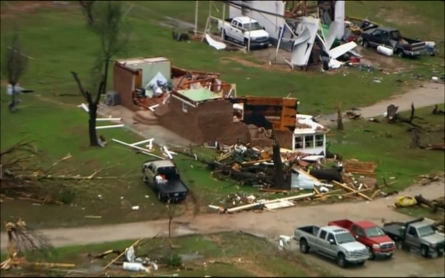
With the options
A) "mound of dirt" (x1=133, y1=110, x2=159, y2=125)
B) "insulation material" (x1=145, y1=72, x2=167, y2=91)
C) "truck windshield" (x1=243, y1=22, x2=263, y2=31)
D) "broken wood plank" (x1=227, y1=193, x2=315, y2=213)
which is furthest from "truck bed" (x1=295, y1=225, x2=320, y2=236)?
"truck windshield" (x1=243, y1=22, x2=263, y2=31)

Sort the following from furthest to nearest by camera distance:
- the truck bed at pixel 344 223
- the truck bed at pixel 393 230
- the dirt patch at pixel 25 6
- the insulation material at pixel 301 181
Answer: the dirt patch at pixel 25 6 < the insulation material at pixel 301 181 < the truck bed at pixel 393 230 < the truck bed at pixel 344 223

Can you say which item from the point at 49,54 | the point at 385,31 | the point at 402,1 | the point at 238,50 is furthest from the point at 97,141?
the point at 402,1

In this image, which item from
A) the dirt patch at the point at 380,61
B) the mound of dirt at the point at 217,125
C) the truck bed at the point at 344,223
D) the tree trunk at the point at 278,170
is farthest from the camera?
the dirt patch at the point at 380,61

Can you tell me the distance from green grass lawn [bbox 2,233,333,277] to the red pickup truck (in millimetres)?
2040

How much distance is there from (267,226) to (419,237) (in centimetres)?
499

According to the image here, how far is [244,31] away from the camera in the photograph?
68.9 m

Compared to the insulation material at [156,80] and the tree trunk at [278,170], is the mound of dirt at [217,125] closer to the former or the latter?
the tree trunk at [278,170]

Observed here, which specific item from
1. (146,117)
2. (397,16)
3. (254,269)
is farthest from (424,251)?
(397,16)

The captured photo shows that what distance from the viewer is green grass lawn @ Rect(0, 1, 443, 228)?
38.9 m

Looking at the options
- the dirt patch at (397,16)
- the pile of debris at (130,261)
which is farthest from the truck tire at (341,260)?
the dirt patch at (397,16)

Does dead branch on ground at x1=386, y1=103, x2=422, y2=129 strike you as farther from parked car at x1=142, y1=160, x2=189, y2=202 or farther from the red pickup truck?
the red pickup truck

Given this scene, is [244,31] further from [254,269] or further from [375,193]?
[254,269]

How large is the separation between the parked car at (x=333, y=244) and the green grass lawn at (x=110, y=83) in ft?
Answer: 18.1

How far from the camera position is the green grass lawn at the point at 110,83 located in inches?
1531
